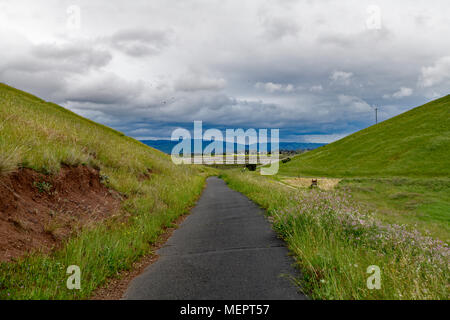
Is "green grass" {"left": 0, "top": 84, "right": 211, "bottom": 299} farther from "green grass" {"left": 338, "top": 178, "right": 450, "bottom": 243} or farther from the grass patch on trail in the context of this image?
"green grass" {"left": 338, "top": 178, "right": 450, "bottom": 243}

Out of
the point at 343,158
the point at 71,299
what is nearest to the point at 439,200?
the point at 71,299

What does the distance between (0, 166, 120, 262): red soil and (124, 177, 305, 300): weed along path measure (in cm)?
233

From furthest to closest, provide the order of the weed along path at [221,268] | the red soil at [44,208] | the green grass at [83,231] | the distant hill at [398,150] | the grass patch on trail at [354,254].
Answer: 1. the distant hill at [398,150]
2. the red soil at [44,208]
3. the weed along path at [221,268]
4. the green grass at [83,231]
5. the grass patch on trail at [354,254]

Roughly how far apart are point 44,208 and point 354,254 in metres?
7.71

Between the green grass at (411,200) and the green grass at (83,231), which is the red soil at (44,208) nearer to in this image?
the green grass at (83,231)

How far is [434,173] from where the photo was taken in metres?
49.5

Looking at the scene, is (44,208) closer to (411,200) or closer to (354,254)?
(354,254)

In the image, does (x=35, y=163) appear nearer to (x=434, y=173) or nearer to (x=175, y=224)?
(x=175, y=224)

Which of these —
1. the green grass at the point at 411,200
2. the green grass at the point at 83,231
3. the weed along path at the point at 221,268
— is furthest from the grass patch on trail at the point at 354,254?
the green grass at the point at 411,200

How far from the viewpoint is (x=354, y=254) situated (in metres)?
5.58

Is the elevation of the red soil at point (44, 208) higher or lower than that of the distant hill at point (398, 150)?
lower

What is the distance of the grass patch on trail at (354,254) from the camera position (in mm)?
4266

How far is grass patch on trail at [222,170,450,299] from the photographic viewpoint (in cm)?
427

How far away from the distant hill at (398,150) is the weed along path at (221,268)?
5399cm
